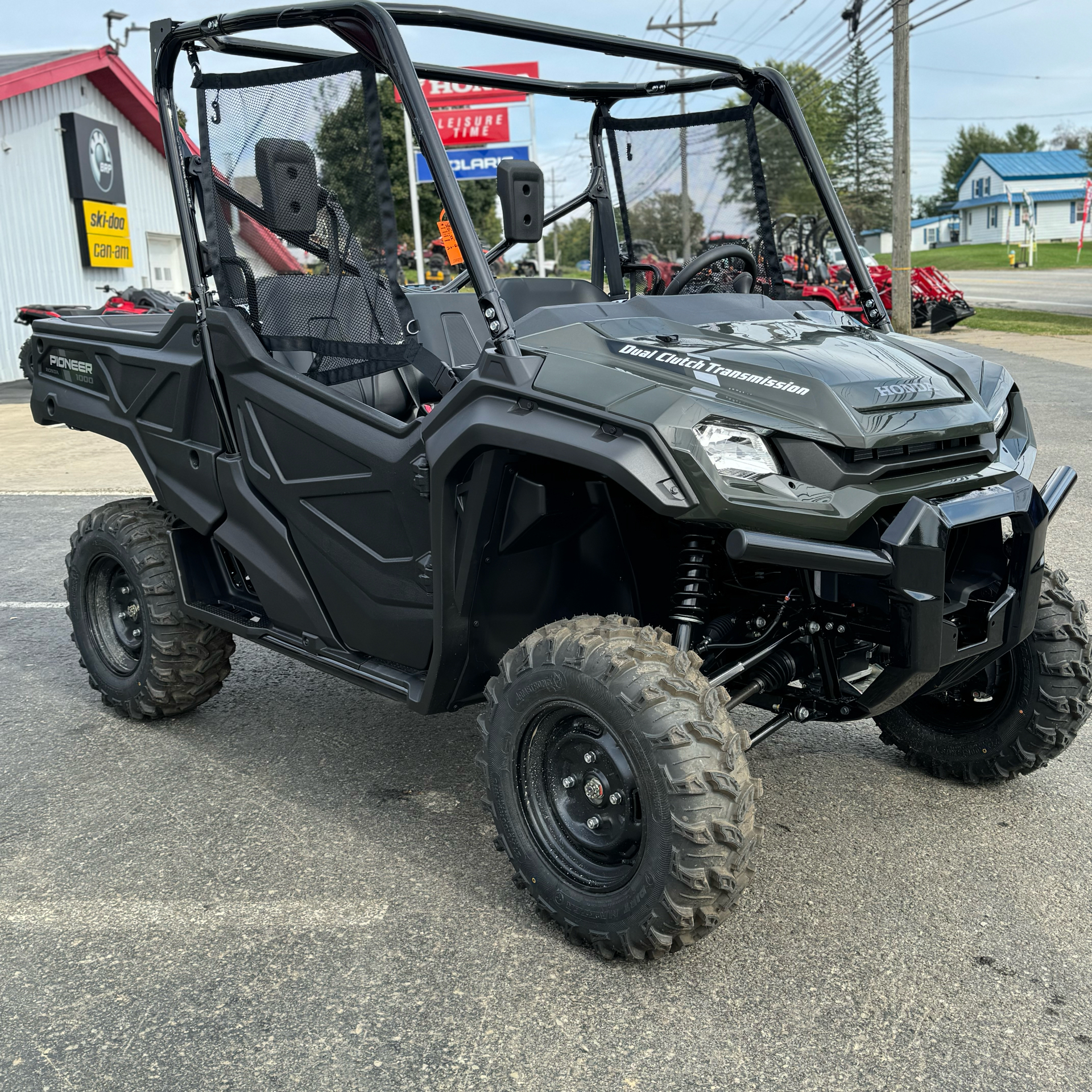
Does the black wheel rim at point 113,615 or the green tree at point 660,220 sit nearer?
the green tree at point 660,220

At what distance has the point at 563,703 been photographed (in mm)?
2785

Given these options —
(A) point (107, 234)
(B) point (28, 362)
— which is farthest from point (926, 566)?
(A) point (107, 234)

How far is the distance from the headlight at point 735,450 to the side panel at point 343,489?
2.83 ft

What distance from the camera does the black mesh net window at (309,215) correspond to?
3.25 metres

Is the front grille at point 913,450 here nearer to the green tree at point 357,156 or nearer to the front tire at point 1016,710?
the front tire at point 1016,710

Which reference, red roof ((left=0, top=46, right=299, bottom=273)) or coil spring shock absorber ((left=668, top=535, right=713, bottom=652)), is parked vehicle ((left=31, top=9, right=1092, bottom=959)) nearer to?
coil spring shock absorber ((left=668, top=535, right=713, bottom=652))

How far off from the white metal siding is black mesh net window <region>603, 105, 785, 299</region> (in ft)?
56.8

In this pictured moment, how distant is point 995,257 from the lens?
2800 inches

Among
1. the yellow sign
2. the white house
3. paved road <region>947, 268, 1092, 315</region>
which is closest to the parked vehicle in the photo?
the yellow sign

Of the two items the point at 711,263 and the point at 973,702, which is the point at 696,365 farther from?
the point at 973,702

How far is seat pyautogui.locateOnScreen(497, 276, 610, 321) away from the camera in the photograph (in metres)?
3.84

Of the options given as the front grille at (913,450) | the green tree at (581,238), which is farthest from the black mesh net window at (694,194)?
the front grille at (913,450)

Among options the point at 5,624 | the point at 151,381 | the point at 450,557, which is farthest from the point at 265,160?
the point at 5,624

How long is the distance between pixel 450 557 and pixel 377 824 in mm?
1001
